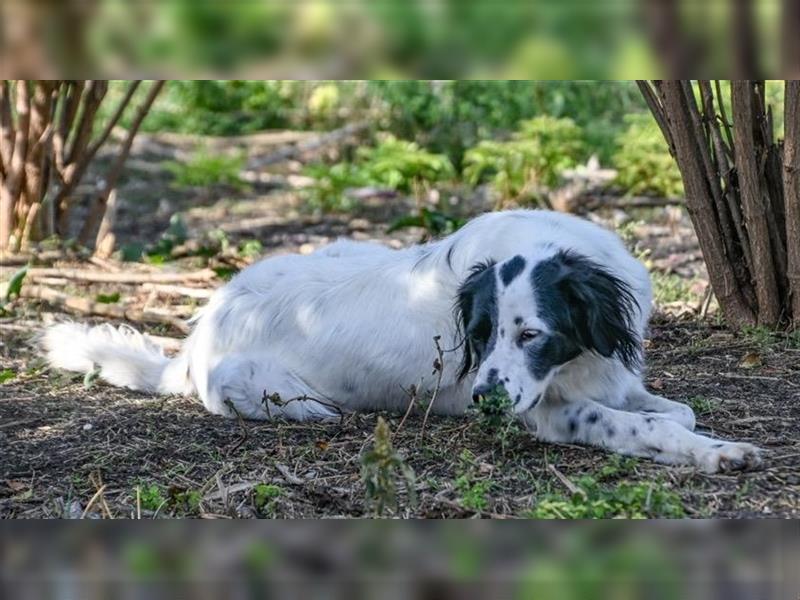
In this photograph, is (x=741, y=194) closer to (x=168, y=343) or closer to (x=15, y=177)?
(x=168, y=343)

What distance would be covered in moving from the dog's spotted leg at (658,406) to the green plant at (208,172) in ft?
26.7

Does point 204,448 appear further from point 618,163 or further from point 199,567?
point 618,163

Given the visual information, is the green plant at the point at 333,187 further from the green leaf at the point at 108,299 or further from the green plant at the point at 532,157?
the green leaf at the point at 108,299

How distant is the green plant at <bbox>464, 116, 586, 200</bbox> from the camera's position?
33.2 ft

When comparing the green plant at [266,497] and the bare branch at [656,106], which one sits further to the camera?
the bare branch at [656,106]

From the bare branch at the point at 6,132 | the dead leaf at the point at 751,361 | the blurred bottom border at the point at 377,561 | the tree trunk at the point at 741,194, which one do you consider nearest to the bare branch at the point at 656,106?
the tree trunk at the point at 741,194

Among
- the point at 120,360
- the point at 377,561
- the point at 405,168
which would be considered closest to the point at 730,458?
the point at 377,561

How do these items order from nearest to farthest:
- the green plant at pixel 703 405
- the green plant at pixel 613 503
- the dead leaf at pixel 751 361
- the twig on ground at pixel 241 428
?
the green plant at pixel 613 503 → the twig on ground at pixel 241 428 → the green plant at pixel 703 405 → the dead leaf at pixel 751 361

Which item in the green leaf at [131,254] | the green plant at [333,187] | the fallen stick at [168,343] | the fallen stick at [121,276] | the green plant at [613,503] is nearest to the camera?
the green plant at [613,503]

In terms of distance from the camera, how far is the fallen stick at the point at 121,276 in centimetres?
761

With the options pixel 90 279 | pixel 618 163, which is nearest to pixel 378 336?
pixel 90 279

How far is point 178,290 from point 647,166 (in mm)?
4881

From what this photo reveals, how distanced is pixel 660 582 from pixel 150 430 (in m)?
4.04

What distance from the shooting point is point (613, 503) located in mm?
3297
